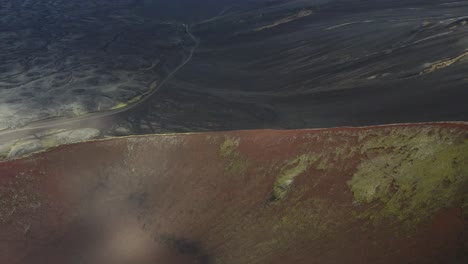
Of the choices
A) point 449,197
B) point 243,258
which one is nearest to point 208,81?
point 243,258

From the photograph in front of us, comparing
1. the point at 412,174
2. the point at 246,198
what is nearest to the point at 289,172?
the point at 246,198

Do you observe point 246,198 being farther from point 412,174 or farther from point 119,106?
point 119,106

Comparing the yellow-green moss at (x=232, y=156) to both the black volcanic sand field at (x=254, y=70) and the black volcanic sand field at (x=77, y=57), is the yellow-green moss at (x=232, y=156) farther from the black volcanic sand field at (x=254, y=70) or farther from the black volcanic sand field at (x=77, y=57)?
the black volcanic sand field at (x=77, y=57)

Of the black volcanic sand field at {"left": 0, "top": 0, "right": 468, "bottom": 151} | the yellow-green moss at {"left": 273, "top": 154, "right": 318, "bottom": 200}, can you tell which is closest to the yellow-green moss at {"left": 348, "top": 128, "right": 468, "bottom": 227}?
the yellow-green moss at {"left": 273, "top": 154, "right": 318, "bottom": 200}

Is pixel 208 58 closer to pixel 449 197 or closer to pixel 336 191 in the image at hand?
pixel 336 191

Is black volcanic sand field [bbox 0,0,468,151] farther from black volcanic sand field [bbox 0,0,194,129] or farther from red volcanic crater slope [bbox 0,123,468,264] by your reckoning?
red volcanic crater slope [bbox 0,123,468,264]

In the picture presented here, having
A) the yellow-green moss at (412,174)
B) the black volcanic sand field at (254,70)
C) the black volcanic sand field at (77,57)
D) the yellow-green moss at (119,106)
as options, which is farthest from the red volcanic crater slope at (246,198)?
the black volcanic sand field at (77,57)
